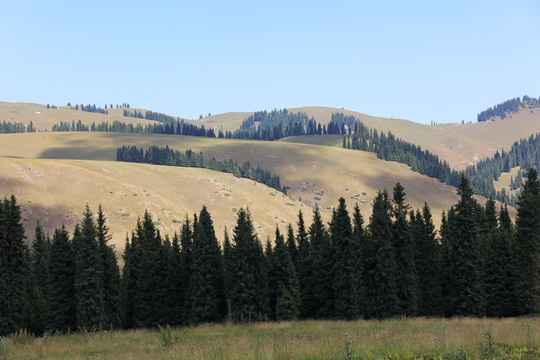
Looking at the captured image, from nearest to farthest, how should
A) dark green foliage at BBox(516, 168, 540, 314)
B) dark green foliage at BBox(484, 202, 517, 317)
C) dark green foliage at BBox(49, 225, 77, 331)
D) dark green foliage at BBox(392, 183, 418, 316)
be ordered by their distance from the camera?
dark green foliage at BBox(516, 168, 540, 314), dark green foliage at BBox(392, 183, 418, 316), dark green foliage at BBox(484, 202, 517, 317), dark green foliage at BBox(49, 225, 77, 331)

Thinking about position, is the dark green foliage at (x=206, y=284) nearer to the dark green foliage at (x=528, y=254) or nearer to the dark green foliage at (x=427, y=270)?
the dark green foliage at (x=427, y=270)

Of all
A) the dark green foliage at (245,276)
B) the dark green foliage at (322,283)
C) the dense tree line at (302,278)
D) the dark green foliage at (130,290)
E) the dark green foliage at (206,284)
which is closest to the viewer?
the dense tree line at (302,278)

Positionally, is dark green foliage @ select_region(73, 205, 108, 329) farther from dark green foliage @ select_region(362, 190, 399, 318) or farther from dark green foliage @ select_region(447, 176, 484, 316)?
dark green foliage @ select_region(447, 176, 484, 316)

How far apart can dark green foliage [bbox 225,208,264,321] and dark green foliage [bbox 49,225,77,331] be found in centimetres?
1879

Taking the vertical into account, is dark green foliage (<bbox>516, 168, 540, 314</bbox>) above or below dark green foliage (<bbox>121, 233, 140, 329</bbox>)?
above

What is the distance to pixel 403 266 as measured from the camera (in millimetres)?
54188

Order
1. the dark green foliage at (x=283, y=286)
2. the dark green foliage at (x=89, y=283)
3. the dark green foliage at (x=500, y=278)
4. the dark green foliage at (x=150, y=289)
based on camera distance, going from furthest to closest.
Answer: the dark green foliage at (x=150, y=289) < the dark green foliage at (x=283, y=286) < the dark green foliage at (x=500, y=278) < the dark green foliage at (x=89, y=283)

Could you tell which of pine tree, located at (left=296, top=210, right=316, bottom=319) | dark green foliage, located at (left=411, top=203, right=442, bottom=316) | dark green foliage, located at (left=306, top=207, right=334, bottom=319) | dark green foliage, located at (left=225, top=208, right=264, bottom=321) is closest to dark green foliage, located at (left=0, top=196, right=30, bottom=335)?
dark green foliage, located at (left=225, top=208, right=264, bottom=321)

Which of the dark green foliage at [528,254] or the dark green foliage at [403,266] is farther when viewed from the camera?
the dark green foliage at [403,266]


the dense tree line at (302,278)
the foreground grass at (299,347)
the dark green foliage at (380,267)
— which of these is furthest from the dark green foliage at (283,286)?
the foreground grass at (299,347)

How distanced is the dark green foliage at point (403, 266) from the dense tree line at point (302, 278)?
113 mm

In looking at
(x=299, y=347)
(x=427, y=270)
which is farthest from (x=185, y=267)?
(x=299, y=347)

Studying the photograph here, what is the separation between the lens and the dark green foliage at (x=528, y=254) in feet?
171

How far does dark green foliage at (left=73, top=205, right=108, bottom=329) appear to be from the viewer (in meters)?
54.3
